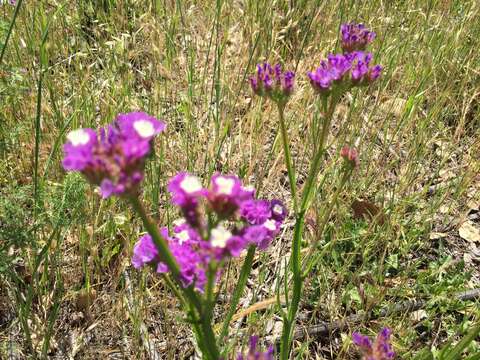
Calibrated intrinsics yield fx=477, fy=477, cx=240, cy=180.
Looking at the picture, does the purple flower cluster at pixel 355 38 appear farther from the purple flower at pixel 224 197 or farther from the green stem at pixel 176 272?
the green stem at pixel 176 272

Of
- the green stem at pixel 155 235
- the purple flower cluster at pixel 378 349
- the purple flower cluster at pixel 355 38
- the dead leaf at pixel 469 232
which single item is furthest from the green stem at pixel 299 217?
the dead leaf at pixel 469 232

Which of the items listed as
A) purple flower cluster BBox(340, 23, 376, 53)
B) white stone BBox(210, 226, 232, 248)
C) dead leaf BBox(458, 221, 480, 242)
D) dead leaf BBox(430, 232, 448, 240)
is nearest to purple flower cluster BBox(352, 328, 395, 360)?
white stone BBox(210, 226, 232, 248)

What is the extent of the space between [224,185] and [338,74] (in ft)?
2.49

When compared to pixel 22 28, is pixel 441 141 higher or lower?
lower

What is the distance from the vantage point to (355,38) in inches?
73.3

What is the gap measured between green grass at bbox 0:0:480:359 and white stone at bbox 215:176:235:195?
798 mm

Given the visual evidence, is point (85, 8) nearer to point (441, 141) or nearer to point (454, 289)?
point (441, 141)

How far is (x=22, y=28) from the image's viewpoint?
2812 mm

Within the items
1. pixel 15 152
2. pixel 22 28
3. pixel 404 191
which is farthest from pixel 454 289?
pixel 22 28

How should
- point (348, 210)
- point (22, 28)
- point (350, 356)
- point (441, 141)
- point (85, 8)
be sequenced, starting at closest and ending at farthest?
point (350, 356) < point (348, 210) < point (22, 28) < point (441, 141) < point (85, 8)

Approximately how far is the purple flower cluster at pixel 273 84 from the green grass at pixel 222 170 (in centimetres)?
26

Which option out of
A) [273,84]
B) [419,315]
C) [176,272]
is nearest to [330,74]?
[273,84]

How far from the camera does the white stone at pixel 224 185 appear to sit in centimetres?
96

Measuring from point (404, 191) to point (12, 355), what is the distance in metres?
2.08
